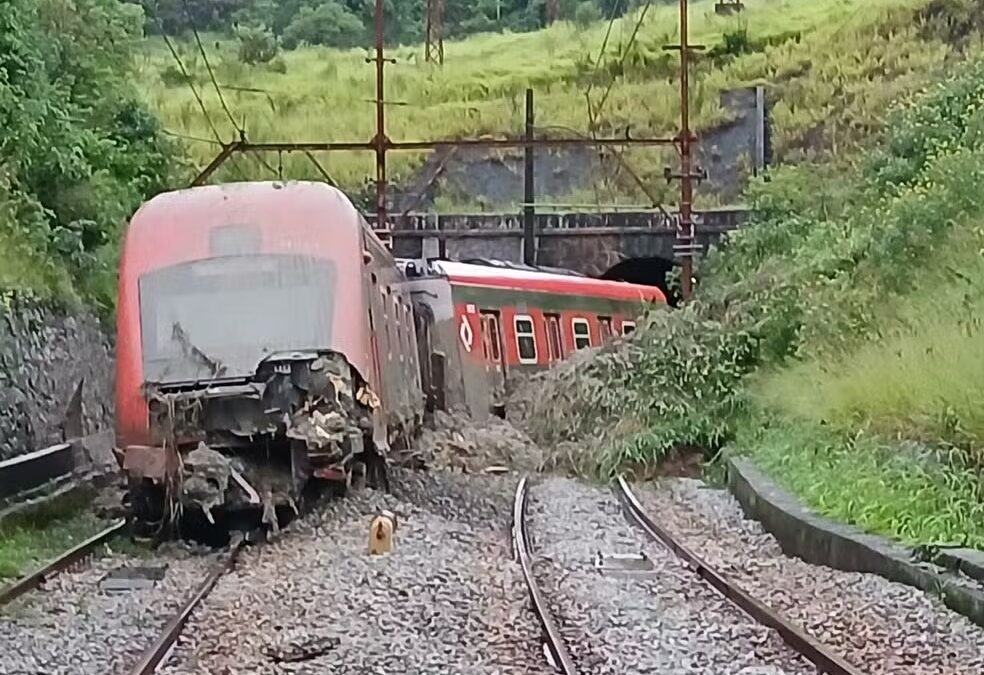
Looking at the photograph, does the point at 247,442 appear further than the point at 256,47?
No

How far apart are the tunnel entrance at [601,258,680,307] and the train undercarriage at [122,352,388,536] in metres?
21.7

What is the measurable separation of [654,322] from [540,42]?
44.0 m

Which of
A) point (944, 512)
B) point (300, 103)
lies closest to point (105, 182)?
point (944, 512)

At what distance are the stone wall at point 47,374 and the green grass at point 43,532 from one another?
1.18 meters

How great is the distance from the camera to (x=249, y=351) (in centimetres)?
1395

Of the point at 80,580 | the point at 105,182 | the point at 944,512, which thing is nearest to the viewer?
the point at 944,512

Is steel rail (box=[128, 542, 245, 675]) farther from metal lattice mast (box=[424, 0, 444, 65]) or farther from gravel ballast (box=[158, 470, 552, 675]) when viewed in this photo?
metal lattice mast (box=[424, 0, 444, 65])

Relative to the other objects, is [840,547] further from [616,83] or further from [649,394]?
[616,83]

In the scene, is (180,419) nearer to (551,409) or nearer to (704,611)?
(704,611)

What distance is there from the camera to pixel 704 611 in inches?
392

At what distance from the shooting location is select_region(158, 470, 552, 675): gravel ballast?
28.6 ft

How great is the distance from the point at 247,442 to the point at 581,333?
14036 millimetres

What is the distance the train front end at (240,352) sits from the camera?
13367mm

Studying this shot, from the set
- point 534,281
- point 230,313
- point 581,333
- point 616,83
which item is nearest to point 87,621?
point 230,313
